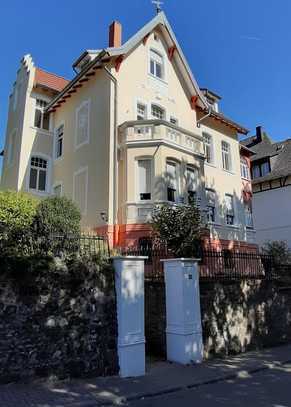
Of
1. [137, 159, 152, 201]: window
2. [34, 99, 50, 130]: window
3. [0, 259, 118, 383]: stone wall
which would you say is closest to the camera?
[0, 259, 118, 383]: stone wall

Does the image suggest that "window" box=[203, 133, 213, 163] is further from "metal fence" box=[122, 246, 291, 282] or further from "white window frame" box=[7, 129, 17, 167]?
"white window frame" box=[7, 129, 17, 167]

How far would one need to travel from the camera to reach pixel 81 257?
8.66 meters

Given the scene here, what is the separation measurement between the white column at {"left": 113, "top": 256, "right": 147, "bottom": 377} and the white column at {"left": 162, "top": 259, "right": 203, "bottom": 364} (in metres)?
1.32

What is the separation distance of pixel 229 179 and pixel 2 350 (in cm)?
2035

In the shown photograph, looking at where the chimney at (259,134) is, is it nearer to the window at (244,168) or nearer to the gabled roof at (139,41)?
the window at (244,168)

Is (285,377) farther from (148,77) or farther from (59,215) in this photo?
(148,77)

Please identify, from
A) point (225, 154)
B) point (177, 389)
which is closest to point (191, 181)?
point (225, 154)

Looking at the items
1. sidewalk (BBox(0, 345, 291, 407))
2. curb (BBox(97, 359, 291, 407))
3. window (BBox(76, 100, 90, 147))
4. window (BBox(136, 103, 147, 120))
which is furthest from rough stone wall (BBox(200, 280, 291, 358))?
window (BBox(76, 100, 90, 147))

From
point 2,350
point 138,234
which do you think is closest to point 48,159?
point 138,234

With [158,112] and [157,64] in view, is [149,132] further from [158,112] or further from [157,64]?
[157,64]

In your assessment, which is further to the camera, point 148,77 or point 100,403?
point 148,77

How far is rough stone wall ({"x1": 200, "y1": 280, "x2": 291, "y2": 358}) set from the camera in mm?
10695

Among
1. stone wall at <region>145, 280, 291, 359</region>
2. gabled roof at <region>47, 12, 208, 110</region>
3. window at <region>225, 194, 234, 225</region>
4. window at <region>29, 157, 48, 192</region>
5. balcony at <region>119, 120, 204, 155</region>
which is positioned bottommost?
A: stone wall at <region>145, 280, 291, 359</region>

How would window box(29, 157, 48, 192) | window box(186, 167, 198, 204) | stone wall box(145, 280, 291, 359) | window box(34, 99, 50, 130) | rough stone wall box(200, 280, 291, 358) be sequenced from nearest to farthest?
1. stone wall box(145, 280, 291, 359)
2. rough stone wall box(200, 280, 291, 358)
3. window box(186, 167, 198, 204)
4. window box(29, 157, 48, 192)
5. window box(34, 99, 50, 130)
